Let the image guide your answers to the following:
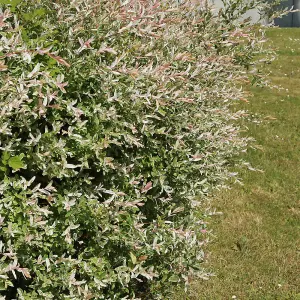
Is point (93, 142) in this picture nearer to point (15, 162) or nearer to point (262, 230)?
point (15, 162)

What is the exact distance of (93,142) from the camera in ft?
9.67

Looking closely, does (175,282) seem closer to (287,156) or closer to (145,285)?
(145,285)

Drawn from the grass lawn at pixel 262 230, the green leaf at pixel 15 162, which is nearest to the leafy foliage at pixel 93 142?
the green leaf at pixel 15 162

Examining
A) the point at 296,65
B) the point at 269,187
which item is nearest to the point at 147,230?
the point at 269,187

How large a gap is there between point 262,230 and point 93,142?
3.23 m

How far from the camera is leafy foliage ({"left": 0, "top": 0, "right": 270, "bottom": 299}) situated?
9.11ft

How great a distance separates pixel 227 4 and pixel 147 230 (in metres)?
2.34

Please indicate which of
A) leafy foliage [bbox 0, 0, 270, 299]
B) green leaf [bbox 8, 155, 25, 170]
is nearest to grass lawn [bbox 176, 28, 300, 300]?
leafy foliage [bbox 0, 0, 270, 299]

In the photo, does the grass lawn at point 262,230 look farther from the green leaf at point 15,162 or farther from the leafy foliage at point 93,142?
the green leaf at point 15,162

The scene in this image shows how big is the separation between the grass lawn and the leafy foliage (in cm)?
118

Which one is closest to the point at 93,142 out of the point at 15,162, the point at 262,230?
the point at 15,162

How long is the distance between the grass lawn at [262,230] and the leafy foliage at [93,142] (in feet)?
3.86

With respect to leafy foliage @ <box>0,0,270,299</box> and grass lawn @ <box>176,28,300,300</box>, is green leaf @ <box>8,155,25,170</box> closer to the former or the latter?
leafy foliage @ <box>0,0,270,299</box>

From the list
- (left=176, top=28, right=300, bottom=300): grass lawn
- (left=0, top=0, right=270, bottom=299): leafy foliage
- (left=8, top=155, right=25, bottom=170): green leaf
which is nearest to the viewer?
(left=8, top=155, right=25, bottom=170): green leaf
